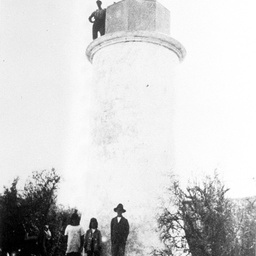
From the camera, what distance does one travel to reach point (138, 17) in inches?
425

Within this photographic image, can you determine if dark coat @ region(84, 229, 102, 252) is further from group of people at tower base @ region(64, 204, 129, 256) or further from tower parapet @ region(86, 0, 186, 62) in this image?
tower parapet @ region(86, 0, 186, 62)

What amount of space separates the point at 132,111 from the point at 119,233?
2.66m

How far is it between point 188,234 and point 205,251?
0.38m

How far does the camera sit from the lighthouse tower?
9.90 metres

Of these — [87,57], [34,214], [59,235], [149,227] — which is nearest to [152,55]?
[87,57]

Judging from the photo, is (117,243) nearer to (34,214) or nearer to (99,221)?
(99,221)

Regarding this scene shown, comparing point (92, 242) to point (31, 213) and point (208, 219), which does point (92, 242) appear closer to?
point (208, 219)

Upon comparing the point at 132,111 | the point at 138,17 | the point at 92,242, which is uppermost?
the point at 138,17

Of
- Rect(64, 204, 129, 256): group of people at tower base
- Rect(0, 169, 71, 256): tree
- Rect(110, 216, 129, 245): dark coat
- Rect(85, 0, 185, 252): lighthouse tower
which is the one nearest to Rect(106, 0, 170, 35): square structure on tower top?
Rect(85, 0, 185, 252): lighthouse tower

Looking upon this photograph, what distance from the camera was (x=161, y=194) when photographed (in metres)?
9.95

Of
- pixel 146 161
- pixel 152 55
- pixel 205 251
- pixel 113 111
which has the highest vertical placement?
pixel 152 55

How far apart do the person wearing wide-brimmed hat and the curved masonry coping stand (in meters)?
3.87

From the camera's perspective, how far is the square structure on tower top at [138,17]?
1075 centimetres

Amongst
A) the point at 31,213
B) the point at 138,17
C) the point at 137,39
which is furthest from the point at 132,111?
the point at 31,213
